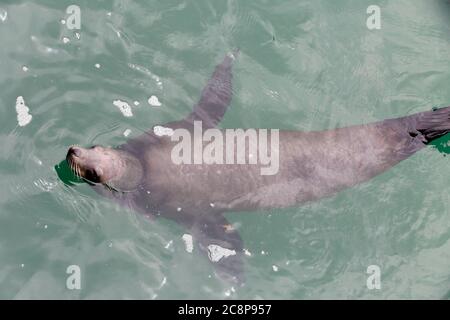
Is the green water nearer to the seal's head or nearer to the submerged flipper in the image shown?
the submerged flipper

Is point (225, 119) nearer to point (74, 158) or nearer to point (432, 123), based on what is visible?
point (74, 158)

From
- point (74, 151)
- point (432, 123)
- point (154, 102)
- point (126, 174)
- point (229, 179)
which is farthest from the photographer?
point (154, 102)

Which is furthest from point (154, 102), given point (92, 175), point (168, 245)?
point (168, 245)

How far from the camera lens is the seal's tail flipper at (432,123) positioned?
8383 millimetres

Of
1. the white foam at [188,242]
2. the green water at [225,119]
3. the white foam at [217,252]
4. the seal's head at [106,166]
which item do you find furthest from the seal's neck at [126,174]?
the white foam at [217,252]

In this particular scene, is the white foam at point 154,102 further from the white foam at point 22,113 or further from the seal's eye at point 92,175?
the white foam at point 22,113

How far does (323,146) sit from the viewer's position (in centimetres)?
829

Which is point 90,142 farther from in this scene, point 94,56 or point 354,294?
point 354,294

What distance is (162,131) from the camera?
8.38 metres

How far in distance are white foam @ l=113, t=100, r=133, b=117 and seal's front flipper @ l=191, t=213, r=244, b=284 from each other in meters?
1.85

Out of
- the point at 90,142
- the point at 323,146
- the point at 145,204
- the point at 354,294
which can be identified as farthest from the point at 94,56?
the point at 354,294

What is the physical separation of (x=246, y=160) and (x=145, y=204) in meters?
1.51

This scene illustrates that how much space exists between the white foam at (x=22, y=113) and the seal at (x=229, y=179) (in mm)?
1383

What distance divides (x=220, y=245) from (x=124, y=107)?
2420 mm
